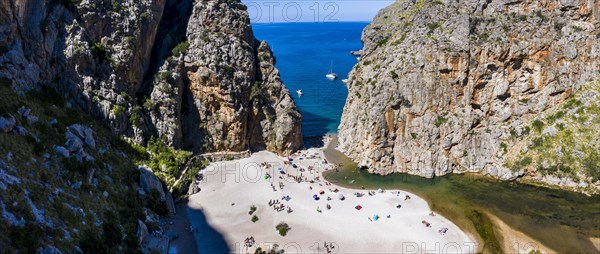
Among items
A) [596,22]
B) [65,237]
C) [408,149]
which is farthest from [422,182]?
[65,237]

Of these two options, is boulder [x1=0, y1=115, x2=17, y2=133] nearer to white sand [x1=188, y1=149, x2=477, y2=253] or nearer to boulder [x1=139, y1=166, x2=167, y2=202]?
boulder [x1=139, y1=166, x2=167, y2=202]

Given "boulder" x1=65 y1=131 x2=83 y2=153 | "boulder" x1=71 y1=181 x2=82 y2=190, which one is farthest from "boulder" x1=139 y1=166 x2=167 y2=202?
"boulder" x1=71 y1=181 x2=82 y2=190

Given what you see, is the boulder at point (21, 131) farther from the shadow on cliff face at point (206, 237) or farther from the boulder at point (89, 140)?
the shadow on cliff face at point (206, 237)

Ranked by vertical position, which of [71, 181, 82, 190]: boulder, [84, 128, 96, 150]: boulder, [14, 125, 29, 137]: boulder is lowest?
[71, 181, 82, 190]: boulder

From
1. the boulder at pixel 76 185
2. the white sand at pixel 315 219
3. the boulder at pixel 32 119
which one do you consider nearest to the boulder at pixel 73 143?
the boulder at pixel 32 119

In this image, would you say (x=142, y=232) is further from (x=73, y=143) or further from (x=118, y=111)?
(x=118, y=111)

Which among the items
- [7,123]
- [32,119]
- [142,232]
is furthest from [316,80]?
[7,123]

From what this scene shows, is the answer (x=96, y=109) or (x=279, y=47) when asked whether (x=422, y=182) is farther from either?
(x=279, y=47)

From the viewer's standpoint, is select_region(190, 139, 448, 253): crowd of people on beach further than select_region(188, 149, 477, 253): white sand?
Yes
